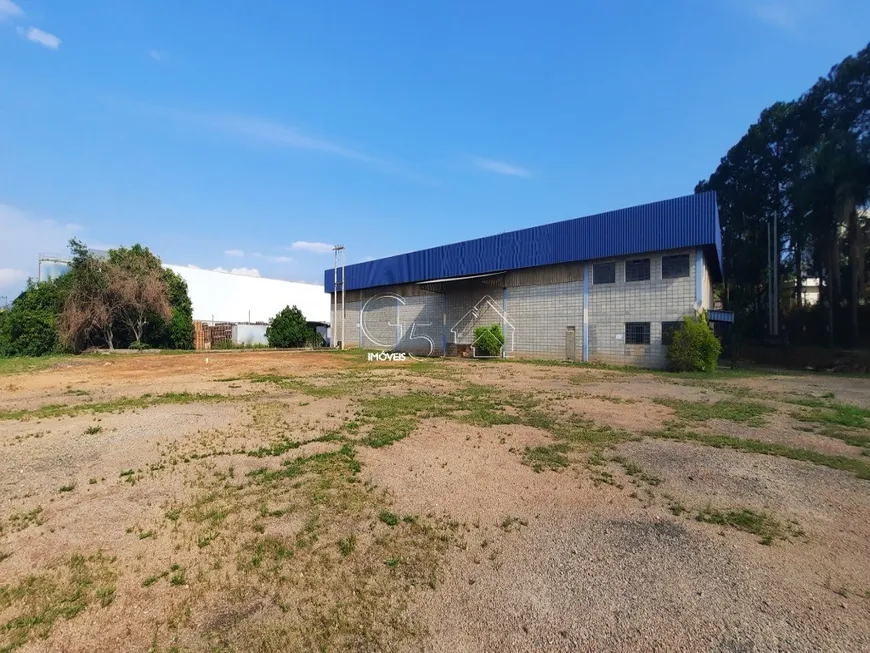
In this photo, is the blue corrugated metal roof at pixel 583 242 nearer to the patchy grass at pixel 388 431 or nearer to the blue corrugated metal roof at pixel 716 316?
the blue corrugated metal roof at pixel 716 316

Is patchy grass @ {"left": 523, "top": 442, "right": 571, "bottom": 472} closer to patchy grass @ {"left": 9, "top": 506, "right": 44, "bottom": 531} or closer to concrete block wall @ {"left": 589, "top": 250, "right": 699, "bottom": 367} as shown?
patchy grass @ {"left": 9, "top": 506, "right": 44, "bottom": 531}

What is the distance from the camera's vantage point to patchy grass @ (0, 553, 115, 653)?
8.22ft

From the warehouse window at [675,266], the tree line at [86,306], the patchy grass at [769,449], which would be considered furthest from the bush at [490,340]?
the tree line at [86,306]

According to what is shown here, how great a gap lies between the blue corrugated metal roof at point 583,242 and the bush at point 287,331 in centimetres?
981

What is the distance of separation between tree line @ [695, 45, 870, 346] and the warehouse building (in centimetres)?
659

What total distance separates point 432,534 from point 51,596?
2750 millimetres

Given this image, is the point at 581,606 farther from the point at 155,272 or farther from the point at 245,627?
the point at 155,272

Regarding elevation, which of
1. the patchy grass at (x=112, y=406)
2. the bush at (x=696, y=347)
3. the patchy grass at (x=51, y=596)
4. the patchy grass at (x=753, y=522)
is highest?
the bush at (x=696, y=347)

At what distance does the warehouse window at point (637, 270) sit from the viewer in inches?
808

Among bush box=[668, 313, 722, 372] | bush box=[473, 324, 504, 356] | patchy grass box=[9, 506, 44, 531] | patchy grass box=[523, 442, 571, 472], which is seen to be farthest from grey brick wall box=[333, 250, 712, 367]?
patchy grass box=[9, 506, 44, 531]

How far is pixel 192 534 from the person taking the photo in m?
3.70

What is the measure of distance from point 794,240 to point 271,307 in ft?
169

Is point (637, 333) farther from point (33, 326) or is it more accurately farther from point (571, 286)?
point (33, 326)

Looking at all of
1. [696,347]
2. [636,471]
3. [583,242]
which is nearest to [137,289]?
[583,242]
